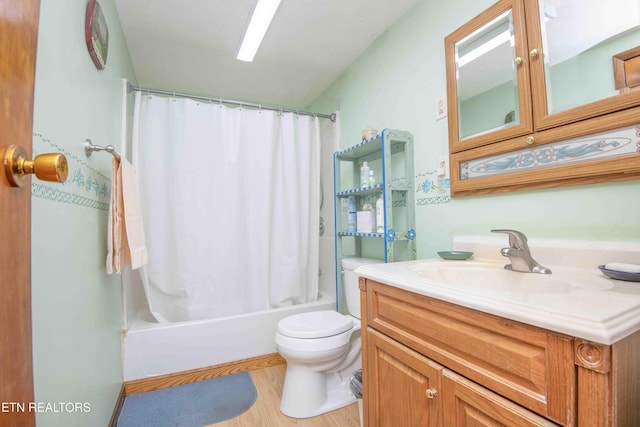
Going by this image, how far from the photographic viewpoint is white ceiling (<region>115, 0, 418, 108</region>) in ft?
5.51

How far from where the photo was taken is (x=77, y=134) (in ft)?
3.53

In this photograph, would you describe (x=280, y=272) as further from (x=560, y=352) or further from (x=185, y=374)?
(x=560, y=352)

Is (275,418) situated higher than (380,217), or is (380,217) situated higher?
(380,217)

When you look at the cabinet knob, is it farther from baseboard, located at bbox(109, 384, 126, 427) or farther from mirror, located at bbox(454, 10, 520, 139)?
baseboard, located at bbox(109, 384, 126, 427)

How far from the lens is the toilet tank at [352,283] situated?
183cm

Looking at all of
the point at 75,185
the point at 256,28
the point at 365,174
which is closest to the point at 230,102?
the point at 256,28

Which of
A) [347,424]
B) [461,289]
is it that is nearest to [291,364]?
[347,424]

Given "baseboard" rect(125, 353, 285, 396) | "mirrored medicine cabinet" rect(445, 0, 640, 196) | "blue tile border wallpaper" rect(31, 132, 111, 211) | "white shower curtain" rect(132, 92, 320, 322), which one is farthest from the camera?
"white shower curtain" rect(132, 92, 320, 322)

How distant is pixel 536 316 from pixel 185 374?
200 cm

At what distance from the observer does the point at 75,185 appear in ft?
3.47

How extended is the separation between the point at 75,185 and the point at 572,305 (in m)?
1.50

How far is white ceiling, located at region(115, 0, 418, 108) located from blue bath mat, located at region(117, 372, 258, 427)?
226 centimetres

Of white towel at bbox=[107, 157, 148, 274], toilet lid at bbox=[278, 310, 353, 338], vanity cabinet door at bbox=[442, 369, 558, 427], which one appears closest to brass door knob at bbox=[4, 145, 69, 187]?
vanity cabinet door at bbox=[442, 369, 558, 427]

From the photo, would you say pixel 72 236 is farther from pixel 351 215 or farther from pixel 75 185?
pixel 351 215
